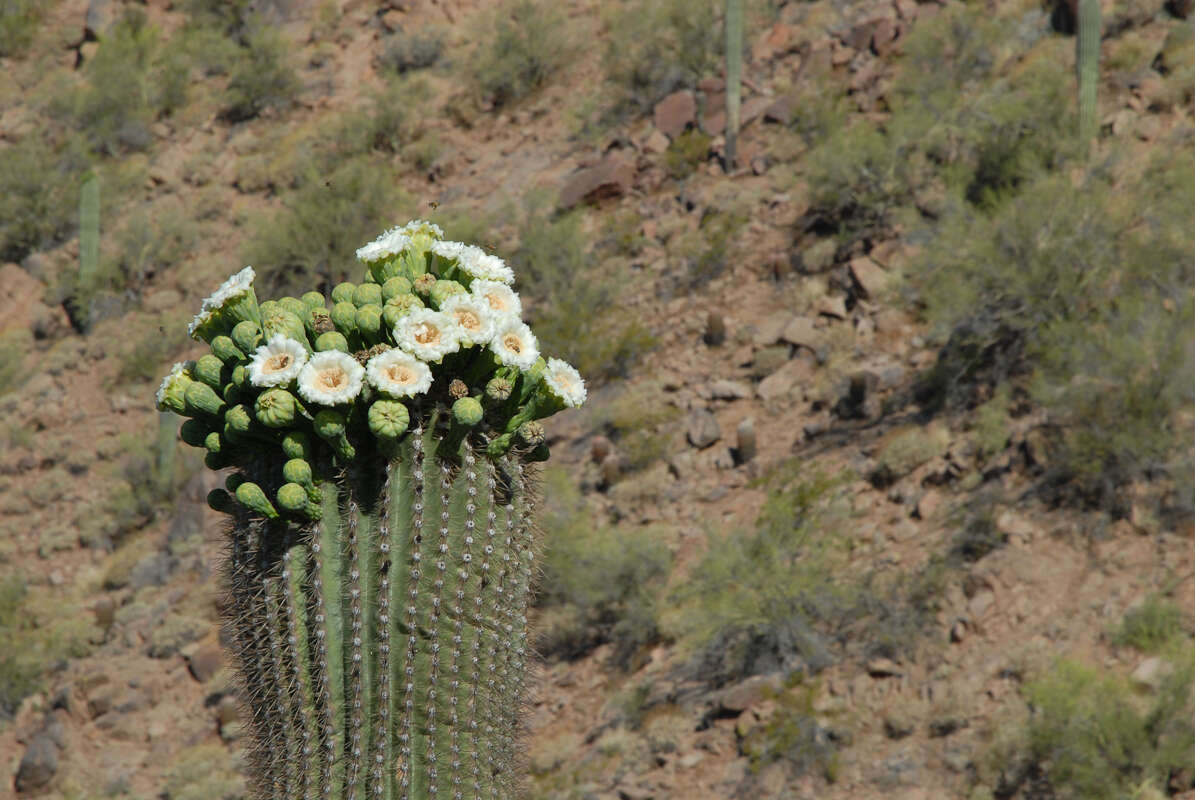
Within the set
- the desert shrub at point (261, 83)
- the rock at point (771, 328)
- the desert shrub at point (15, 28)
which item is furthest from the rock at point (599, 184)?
the desert shrub at point (15, 28)

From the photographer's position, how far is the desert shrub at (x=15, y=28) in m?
26.1

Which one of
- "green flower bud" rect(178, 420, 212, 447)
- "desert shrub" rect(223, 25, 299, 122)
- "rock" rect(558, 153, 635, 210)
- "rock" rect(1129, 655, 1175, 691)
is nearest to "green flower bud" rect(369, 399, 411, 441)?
"green flower bud" rect(178, 420, 212, 447)

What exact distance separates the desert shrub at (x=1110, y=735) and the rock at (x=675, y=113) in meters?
11.2

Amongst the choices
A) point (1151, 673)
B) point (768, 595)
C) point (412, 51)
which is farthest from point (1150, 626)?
point (412, 51)

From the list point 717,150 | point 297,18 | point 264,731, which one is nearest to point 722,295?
point 717,150

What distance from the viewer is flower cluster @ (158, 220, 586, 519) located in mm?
3275

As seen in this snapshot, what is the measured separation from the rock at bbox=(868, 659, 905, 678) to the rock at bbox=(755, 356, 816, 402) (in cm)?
391

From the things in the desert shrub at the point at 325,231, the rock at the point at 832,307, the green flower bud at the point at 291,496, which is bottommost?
the desert shrub at the point at 325,231

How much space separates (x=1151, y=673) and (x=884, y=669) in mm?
1797

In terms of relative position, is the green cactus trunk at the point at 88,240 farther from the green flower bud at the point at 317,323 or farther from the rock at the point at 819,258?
the green flower bud at the point at 317,323

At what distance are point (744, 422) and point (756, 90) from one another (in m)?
7.44

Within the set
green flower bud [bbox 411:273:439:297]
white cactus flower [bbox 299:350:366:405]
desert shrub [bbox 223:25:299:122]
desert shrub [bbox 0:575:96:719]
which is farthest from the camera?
desert shrub [bbox 223:25:299:122]

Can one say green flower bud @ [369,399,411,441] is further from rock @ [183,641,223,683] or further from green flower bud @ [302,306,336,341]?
rock @ [183,641,223,683]

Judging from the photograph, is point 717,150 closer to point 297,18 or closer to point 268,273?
point 268,273
